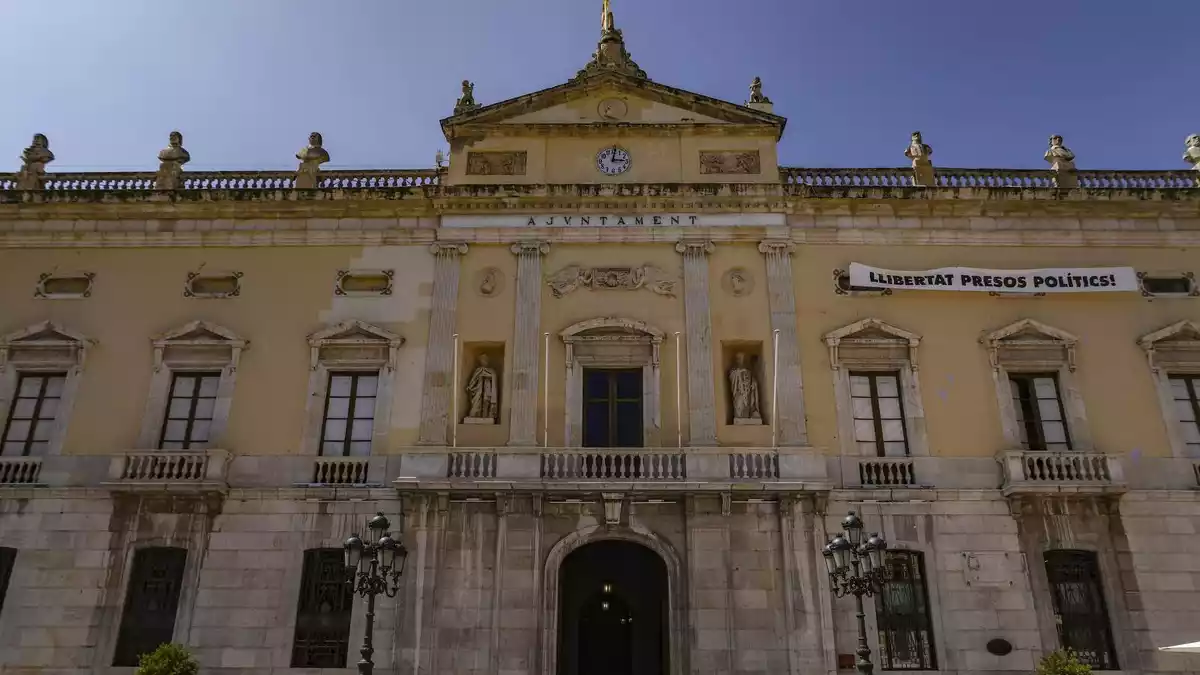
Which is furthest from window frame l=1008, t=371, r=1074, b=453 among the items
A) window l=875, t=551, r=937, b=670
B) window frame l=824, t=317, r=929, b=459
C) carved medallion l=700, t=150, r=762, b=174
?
carved medallion l=700, t=150, r=762, b=174

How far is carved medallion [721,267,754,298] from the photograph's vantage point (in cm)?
1932

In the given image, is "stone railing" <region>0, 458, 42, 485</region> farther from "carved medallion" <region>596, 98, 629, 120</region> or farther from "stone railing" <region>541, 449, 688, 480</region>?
"carved medallion" <region>596, 98, 629, 120</region>

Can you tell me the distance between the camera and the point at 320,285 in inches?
775

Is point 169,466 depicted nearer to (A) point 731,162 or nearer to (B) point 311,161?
(B) point 311,161

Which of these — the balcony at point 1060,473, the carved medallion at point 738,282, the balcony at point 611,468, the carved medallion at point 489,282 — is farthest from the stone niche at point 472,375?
the balcony at point 1060,473

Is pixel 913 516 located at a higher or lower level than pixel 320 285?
lower

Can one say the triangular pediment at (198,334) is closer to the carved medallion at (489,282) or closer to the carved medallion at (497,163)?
the carved medallion at (489,282)

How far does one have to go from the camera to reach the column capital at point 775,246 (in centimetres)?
1958

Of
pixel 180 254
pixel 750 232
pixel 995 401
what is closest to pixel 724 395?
pixel 750 232

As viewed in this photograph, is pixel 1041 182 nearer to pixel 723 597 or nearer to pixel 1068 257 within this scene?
pixel 1068 257

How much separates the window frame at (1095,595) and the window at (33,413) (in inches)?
791

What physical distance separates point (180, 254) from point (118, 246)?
Answer: 4.82ft

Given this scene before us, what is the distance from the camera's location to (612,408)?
1858 centimetres

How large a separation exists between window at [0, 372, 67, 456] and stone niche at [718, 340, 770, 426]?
45.8 feet
